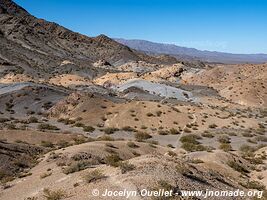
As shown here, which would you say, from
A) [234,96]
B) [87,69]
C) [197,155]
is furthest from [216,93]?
[197,155]

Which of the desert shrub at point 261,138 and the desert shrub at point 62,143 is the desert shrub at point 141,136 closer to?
the desert shrub at point 62,143

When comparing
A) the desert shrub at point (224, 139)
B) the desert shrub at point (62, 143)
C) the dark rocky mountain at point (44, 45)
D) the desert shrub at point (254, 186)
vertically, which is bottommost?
the desert shrub at point (224, 139)

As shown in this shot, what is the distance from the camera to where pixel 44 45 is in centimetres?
12081

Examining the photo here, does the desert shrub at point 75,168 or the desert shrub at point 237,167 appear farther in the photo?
the desert shrub at point 237,167

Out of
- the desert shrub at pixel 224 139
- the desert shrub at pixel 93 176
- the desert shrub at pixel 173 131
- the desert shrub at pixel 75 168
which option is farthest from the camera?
the desert shrub at pixel 173 131

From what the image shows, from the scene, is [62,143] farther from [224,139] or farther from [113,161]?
[224,139]

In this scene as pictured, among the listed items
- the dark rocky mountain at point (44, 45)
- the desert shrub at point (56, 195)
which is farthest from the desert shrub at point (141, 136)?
the dark rocky mountain at point (44, 45)

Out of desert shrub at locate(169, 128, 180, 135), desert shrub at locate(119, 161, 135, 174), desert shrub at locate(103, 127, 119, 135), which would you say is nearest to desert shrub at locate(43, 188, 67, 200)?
desert shrub at locate(119, 161, 135, 174)

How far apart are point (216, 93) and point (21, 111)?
42369 mm

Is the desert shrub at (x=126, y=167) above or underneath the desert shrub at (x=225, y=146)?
above

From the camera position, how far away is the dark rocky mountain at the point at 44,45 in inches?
4028

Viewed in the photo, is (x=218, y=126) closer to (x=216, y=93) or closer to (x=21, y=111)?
(x=21, y=111)

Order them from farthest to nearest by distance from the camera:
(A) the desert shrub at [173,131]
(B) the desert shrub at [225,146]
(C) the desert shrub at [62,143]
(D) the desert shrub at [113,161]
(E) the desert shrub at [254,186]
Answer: (A) the desert shrub at [173,131]
(B) the desert shrub at [225,146]
(C) the desert shrub at [62,143]
(E) the desert shrub at [254,186]
(D) the desert shrub at [113,161]

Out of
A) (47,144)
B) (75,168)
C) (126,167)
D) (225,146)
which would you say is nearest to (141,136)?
(225,146)
